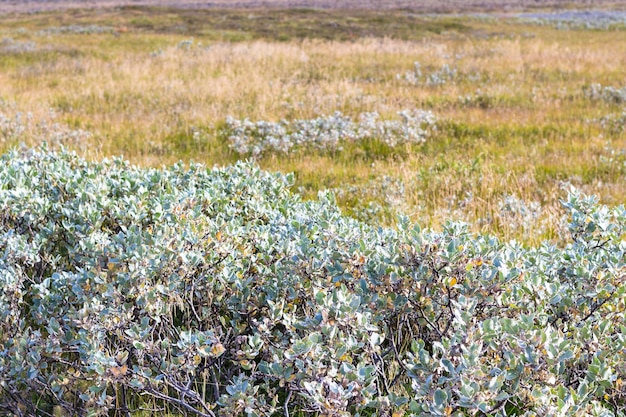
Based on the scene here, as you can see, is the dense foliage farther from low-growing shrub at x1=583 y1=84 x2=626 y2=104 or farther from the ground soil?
the ground soil

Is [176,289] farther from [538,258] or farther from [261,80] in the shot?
[261,80]

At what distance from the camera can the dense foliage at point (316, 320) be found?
2.40 m

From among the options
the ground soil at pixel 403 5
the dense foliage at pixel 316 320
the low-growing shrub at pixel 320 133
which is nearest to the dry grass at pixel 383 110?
the low-growing shrub at pixel 320 133

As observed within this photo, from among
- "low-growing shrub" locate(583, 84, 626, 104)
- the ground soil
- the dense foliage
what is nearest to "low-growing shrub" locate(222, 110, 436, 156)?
"low-growing shrub" locate(583, 84, 626, 104)

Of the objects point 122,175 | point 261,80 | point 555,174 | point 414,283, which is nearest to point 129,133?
point 261,80

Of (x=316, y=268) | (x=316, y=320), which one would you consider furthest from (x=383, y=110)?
(x=316, y=320)

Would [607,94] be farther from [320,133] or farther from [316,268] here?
[316,268]

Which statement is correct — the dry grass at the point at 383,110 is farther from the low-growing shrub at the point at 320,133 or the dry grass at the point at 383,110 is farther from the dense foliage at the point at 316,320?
the dense foliage at the point at 316,320

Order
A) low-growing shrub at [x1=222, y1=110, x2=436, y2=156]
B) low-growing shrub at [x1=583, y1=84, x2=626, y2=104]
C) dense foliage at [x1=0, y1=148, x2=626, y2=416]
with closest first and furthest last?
dense foliage at [x1=0, y1=148, x2=626, y2=416]
low-growing shrub at [x1=222, y1=110, x2=436, y2=156]
low-growing shrub at [x1=583, y1=84, x2=626, y2=104]

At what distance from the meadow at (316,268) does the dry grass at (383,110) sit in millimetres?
87

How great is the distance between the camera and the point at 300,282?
311 centimetres

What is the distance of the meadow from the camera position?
8.23 ft

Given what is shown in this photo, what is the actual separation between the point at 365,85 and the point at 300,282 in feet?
44.0

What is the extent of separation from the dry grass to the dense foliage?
9.05 feet
